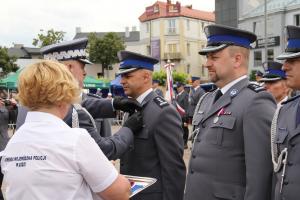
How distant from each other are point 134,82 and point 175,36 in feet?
244

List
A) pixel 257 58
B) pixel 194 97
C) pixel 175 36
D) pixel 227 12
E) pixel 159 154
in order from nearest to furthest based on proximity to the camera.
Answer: pixel 159 154, pixel 194 97, pixel 257 58, pixel 227 12, pixel 175 36

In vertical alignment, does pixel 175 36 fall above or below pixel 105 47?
above

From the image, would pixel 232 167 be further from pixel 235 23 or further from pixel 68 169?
pixel 235 23

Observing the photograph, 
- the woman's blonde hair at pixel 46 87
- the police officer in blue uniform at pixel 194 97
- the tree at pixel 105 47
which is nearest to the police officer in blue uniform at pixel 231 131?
the woman's blonde hair at pixel 46 87

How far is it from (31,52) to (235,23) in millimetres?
42389

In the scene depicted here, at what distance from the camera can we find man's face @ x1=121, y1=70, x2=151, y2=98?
4273 millimetres

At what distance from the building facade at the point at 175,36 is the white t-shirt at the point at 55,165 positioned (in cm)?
7306

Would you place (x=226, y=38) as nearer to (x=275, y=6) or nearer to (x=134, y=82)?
(x=134, y=82)

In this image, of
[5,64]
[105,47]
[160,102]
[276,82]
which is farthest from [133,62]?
[105,47]

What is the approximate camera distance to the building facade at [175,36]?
252 feet

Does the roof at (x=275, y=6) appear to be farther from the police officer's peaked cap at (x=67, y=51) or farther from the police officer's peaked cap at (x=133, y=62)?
the police officer's peaked cap at (x=67, y=51)

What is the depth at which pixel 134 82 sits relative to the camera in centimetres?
430

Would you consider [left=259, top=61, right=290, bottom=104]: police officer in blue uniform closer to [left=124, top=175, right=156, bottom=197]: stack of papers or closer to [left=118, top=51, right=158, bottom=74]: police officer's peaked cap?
[left=118, top=51, right=158, bottom=74]: police officer's peaked cap

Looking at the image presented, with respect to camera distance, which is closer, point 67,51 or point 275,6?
point 67,51
